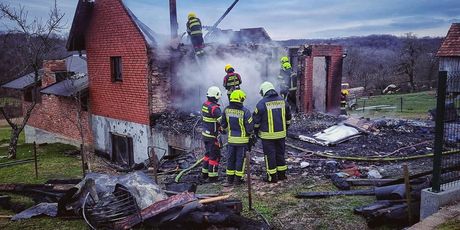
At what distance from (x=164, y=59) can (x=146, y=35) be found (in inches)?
38.9

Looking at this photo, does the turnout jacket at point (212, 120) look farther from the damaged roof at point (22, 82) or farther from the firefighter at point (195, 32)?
the damaged roof at point (22, 82)

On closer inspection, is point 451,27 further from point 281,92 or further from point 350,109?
point 281,92

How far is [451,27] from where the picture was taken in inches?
1053

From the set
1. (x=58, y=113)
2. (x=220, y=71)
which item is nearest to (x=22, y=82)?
(x=58, y=113)

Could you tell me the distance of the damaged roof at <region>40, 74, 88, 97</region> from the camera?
47.6 feet

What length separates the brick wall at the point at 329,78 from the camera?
13812 mm

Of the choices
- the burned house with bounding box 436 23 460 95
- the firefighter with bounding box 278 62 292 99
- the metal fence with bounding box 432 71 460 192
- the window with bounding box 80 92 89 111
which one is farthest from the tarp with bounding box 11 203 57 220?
the burned house with bounding box 436 23 460 95

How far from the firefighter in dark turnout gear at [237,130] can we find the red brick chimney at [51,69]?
41.9 feet

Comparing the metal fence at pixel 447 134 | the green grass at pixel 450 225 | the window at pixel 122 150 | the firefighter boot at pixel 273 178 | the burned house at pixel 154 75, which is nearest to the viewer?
the green grass at pixel 450 225

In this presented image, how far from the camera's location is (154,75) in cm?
1203

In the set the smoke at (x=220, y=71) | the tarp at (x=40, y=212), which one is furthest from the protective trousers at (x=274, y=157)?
the smoke at (x=220, y=71)

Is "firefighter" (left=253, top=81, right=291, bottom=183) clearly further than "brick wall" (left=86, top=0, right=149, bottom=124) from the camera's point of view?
No

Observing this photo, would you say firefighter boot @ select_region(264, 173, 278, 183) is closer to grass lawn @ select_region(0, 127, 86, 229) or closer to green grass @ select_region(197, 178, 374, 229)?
green grass @ select_region(197, 178, 374, 229)

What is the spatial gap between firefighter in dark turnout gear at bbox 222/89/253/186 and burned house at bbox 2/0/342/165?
129 inches
